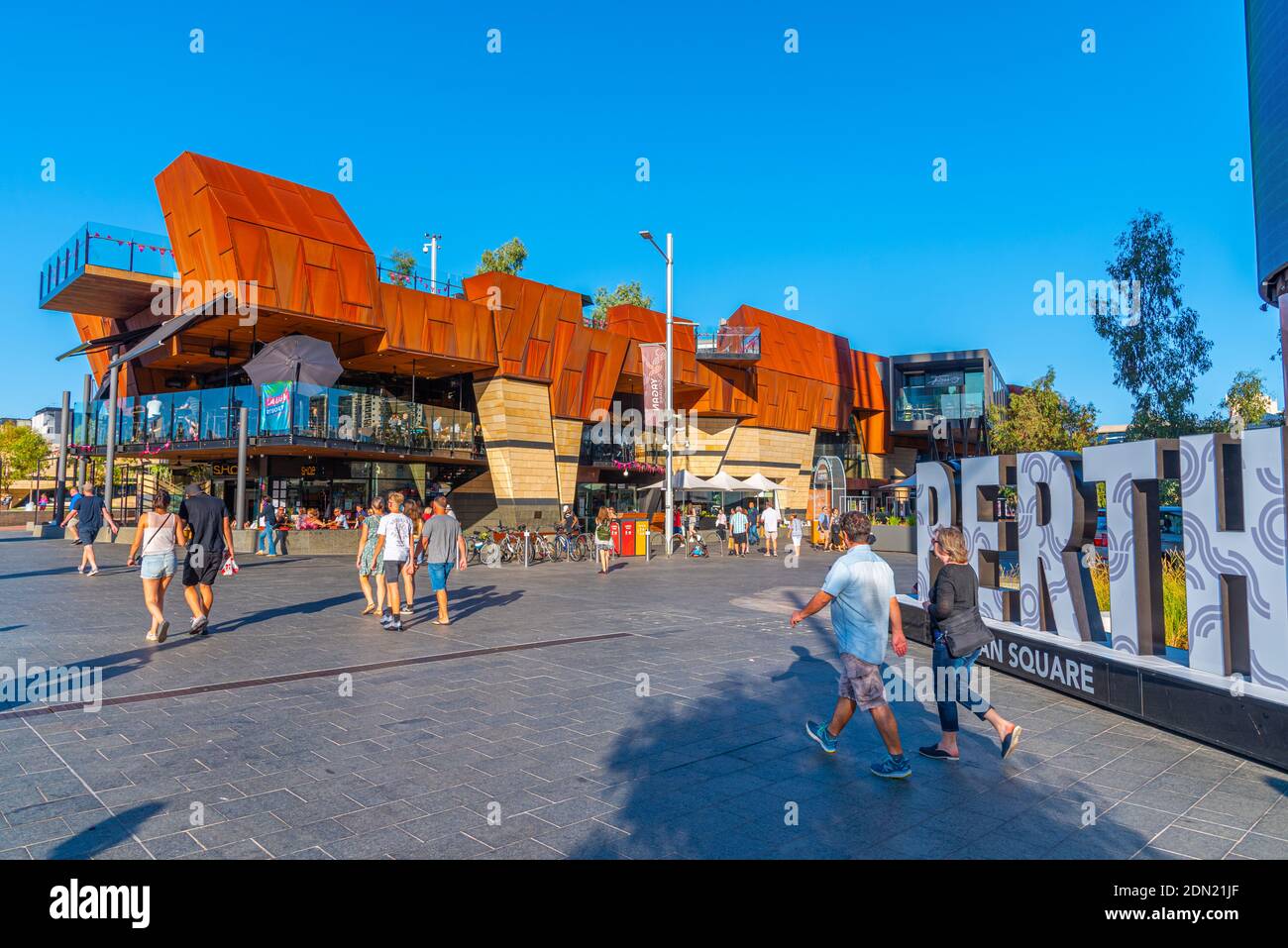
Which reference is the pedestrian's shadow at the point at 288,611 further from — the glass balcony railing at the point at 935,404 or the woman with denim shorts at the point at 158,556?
the glass balcony railing at the point at 935,404

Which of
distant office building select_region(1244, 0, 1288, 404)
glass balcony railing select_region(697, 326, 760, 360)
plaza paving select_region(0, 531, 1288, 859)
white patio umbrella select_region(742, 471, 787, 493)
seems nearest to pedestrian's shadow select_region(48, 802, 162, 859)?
plaza paving select_region(0, 531, 1288, 859)

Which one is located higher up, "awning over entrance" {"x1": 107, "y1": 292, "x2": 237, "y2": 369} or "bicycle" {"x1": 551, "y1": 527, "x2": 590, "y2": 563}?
"awning over entrance" {"x1": 107, "y1": 292, "x2": 237, "y2": 369}

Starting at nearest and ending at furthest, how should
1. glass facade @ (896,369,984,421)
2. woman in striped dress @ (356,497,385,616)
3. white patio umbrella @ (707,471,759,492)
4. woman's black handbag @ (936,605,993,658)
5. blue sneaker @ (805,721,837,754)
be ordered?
1. woman's black handbag @ (936,605,993,658)
2. blue sneaker @ (805,721,837,754)
3. woman in striped dress @ (356,497,385,616)
4. white patio umbrella @ (707,471,759,492)
5. glass facade @ (896,369,984,421)

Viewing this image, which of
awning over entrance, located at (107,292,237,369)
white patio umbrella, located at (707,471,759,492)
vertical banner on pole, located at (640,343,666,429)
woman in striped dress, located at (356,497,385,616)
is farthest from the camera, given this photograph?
white patio umbrella, located at (707,471,759,492)

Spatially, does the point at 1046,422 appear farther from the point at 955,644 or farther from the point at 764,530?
the point at 955,644

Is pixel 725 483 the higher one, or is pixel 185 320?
pixel 185 320

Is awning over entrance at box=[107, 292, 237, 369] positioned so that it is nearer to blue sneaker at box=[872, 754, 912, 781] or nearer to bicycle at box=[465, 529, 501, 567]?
bicycle at box=[465, 529, 501, 567]

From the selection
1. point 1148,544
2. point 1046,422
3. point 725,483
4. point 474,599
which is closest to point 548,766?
point 1148,544

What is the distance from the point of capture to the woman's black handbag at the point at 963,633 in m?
5.00

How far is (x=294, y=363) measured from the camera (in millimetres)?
23891

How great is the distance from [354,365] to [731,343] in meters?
17.2

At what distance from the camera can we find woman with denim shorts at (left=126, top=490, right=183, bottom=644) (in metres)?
8.62

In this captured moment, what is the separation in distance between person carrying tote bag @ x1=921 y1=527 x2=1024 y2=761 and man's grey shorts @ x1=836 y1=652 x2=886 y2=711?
20.8 inches

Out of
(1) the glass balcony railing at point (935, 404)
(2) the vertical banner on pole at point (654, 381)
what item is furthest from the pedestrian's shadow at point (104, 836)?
(1) the glass balcony railing at point (935, 404)
